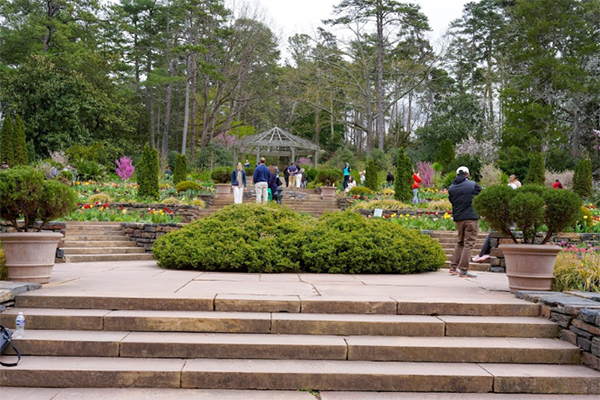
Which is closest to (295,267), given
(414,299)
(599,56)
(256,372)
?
(414,299)

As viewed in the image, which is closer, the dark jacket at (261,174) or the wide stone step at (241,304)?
the wide stone step at (241,304)

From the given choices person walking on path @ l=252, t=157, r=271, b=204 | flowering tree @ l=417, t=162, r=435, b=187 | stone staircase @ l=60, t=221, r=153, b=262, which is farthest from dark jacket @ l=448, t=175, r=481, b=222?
flowering tree @ l=417, t=162, r=435, b=187

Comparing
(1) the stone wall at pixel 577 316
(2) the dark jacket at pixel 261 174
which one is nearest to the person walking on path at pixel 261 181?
(2) the dark jacket at pixel 261 174

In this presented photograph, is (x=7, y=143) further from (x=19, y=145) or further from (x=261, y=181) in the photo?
(x=261, y=181)

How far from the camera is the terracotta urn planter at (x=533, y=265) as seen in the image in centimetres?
534

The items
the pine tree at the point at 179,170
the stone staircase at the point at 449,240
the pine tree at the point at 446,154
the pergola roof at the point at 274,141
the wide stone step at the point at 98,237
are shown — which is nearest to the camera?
the wide stone step at the point at 98,237

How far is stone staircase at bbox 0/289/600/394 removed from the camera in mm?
3688

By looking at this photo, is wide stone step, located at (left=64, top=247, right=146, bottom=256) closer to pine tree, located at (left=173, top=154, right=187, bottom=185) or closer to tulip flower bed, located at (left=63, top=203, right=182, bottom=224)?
tulip flower bed, located at (left=63, top=203, right=182, bottom=224)

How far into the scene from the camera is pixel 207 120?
1346 inches

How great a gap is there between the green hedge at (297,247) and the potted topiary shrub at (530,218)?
6.50 feet

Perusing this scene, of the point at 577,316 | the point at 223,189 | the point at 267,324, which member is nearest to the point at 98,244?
the point at 267,324

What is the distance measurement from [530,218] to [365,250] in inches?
97.2

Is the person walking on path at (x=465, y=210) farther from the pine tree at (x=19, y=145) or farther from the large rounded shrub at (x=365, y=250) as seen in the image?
the pine tree at (x=19, y=145)

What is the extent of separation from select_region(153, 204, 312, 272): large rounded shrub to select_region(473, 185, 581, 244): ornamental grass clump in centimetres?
288
